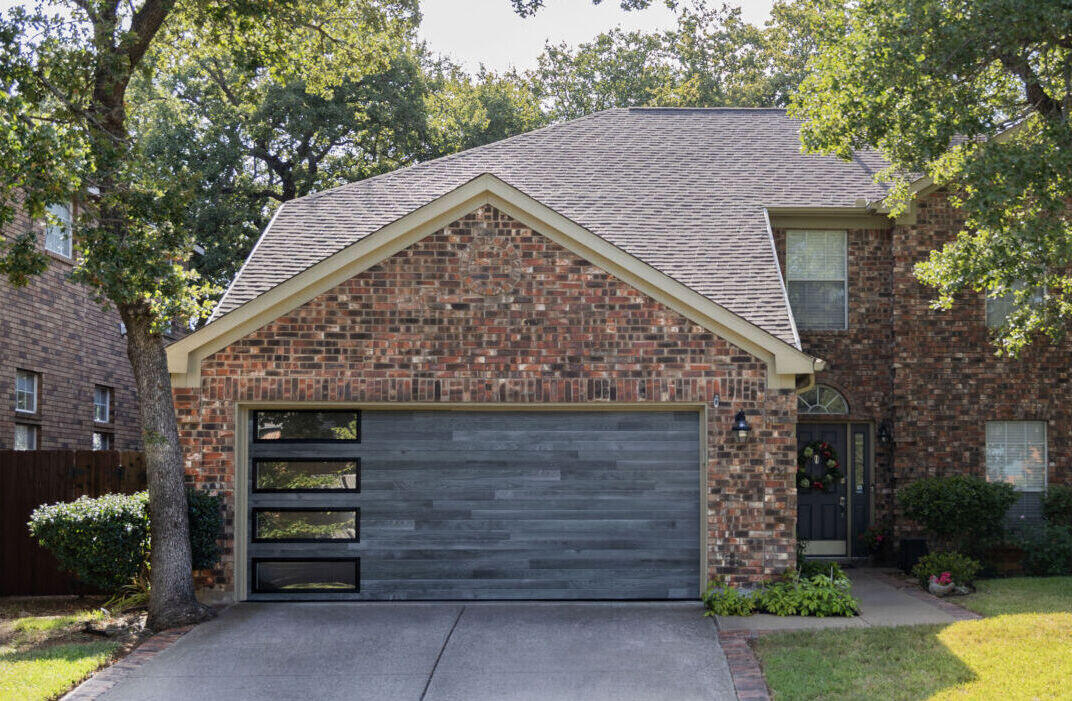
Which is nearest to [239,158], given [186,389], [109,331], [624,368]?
[109,331]

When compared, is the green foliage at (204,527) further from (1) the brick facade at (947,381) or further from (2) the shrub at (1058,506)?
(2) the shrub at (1058,506)

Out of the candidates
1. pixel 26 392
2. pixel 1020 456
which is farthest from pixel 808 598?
pixel 26 392

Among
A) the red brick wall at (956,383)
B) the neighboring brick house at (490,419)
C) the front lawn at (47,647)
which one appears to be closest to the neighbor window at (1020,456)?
the red brick wall at (956,383)

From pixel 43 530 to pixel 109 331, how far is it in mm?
8378

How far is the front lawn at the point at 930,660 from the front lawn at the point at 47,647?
5.97 meters

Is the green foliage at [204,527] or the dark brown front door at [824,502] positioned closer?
the green foliage at [204,527]

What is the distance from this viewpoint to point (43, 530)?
1132 cm

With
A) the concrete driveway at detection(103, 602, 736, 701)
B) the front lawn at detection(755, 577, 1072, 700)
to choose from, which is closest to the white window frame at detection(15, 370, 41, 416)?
the concrete driveway at detection(103, 602, 736, 701)

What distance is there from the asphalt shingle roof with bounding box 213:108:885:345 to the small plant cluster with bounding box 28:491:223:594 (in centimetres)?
273

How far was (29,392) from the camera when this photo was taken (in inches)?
637

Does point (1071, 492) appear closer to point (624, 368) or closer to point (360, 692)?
point (624, 368)

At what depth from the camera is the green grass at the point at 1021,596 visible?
37.9 feet

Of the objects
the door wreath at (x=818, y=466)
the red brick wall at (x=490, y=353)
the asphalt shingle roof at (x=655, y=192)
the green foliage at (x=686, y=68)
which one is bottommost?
the door wreath at (x=818, y=466)

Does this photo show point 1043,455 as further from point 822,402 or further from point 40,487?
point 40,487
